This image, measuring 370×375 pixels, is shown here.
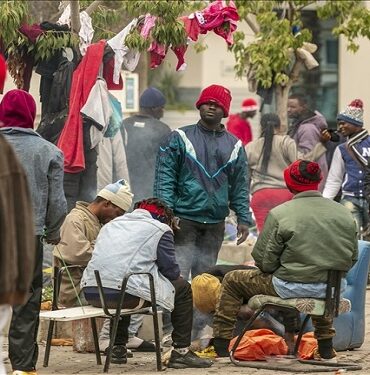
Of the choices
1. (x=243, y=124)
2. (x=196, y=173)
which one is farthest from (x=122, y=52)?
(x=243, y=124)

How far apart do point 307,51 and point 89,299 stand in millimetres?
10900

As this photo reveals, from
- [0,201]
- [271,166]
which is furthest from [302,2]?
[0,201]

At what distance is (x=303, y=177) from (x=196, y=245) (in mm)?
1274

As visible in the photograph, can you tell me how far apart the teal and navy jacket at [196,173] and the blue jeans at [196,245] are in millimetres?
63

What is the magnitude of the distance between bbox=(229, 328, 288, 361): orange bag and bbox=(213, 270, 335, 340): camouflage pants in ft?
0.42

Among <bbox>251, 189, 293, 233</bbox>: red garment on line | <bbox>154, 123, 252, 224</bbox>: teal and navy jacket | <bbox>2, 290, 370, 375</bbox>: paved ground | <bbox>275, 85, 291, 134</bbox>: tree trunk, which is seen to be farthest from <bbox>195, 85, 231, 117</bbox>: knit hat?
<bbox>275, 85, 291, 134</bbox>: tree trunk

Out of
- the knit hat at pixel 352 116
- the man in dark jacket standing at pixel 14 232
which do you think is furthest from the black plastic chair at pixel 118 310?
the knit hat at pixel 352 116

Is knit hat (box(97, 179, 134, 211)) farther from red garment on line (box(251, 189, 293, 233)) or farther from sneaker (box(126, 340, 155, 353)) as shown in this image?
red garment on line (box(251, 189, 293, 233))

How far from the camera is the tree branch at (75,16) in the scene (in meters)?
12.7

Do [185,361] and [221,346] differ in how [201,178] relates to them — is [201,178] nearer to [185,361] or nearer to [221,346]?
[221,346]

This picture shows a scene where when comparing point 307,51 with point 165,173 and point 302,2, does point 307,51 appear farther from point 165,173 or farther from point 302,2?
point 165,173

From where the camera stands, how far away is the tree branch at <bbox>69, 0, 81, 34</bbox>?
12.7 metres

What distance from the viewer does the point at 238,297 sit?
10.8 meters

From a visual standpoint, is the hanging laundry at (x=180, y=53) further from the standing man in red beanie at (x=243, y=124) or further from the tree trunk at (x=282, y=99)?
the standing man in red beanie at (x=243, y=124)
